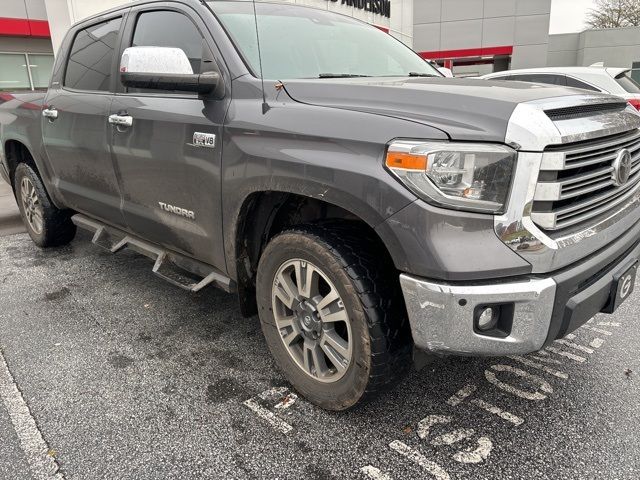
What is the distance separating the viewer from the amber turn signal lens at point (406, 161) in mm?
1769

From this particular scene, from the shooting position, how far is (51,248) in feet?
16.2

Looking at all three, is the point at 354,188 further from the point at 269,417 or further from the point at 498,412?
the point at 498,412

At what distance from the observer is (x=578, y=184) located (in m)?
1.92

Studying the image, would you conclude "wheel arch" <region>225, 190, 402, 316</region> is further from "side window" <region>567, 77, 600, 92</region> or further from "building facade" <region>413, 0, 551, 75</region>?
"building facade" <region>413, 0, 551, 75</region>

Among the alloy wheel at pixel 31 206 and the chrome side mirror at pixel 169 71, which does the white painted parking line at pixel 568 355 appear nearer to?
the chrome side mirror at pixel 169 71

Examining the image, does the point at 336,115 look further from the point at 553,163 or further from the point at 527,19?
the point at 527,19

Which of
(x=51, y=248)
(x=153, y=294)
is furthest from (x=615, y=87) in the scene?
(x=51, y=248)

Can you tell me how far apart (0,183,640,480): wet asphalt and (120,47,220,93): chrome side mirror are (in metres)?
1.49

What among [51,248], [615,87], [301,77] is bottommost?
[51,248]

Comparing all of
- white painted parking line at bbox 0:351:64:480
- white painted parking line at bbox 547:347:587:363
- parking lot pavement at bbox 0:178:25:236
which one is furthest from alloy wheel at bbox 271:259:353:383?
parking lot pavement at bbox 0:178:25:236

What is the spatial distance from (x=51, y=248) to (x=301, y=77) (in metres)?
3.60

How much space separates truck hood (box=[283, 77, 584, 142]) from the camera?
179 centimetres

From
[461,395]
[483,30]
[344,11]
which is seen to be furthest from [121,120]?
[483,30]

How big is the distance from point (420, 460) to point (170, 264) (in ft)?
6.40
